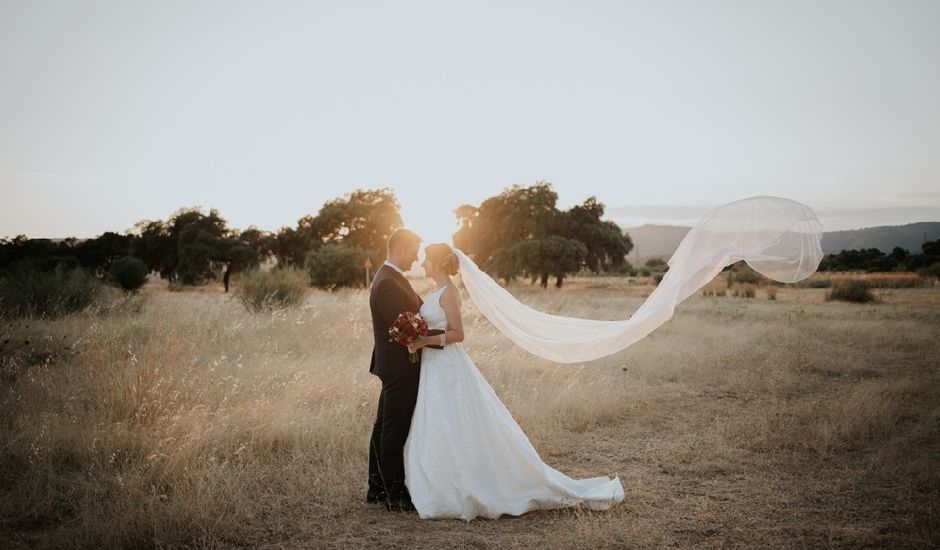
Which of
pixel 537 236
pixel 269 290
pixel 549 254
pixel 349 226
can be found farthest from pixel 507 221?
pixel 269 290

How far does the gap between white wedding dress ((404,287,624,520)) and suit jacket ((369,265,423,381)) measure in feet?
0.55

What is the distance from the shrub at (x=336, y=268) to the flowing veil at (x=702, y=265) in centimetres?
3340

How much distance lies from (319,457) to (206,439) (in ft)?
3.85

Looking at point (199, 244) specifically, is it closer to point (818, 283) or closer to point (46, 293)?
point (46, 293)

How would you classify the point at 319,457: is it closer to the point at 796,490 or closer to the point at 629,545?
the point at 629,545

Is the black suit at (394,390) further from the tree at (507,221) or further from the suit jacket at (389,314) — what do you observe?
the tree at (507,221)

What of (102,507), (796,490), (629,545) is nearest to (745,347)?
(796,490)

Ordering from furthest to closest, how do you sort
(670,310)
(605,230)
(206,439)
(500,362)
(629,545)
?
(605,230)
(500,362)
(206,439)
(670,310)
(629,545)

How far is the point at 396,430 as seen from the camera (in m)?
5.03

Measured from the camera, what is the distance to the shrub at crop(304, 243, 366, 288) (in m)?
38.1

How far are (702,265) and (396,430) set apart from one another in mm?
3280

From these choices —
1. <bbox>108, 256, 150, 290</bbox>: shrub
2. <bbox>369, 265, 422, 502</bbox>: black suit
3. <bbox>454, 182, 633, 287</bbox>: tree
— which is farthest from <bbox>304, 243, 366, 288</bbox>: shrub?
<bbox>369, 265, 422, 502</bbox>: black suit

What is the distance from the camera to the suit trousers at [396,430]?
5.03 metres

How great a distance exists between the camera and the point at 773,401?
8.73 metres
